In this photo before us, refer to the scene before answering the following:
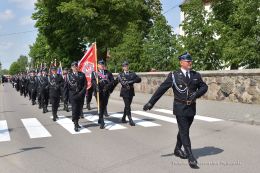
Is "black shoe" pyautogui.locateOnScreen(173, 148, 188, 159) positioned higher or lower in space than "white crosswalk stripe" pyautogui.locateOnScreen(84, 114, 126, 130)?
higher

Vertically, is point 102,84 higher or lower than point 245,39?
lower

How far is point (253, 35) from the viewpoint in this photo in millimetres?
17250

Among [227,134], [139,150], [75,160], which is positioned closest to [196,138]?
[227,134]

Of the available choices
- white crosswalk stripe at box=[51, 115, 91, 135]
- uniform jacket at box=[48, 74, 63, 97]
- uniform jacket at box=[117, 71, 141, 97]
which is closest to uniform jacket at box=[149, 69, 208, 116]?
white crosswalk stripe at box=[51, 115, 91, 135]

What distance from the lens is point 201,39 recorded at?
790 inches

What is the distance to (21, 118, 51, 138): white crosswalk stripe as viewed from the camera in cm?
1025

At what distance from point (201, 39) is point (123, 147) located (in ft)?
42.0

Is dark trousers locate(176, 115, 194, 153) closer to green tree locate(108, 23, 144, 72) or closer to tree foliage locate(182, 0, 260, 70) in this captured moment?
tree foliage locate(182, 0, 260, 70)

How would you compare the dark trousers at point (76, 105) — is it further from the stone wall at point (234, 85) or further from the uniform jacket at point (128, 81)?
the stone wall at point (234, 85)

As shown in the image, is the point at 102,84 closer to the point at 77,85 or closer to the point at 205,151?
the point at 77,85

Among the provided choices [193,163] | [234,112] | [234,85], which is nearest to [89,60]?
[234,112]

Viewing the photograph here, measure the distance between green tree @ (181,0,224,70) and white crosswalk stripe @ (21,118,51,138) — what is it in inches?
366

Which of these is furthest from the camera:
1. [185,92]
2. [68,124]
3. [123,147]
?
[68,124]

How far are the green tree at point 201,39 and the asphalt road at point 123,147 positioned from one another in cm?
790
